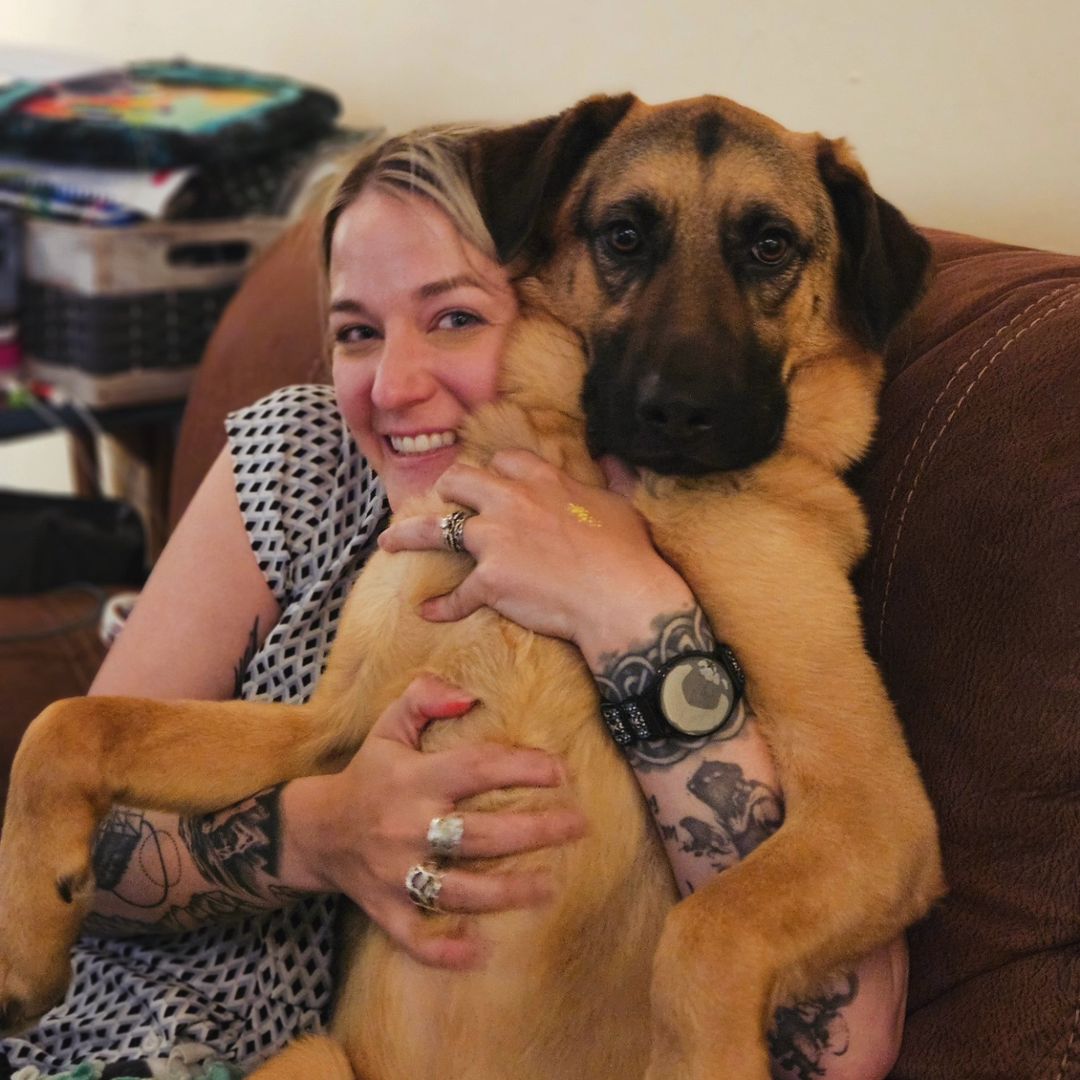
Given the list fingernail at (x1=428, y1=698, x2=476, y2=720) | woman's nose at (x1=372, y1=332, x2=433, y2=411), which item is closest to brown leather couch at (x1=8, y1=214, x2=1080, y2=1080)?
fingernail at (x1=428, y1=698, x2=476, y2=720)

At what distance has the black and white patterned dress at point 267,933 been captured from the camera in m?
1.38

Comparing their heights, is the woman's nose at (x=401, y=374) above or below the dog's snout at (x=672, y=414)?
below

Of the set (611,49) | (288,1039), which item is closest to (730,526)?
(288,1039)

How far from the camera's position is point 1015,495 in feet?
3.81

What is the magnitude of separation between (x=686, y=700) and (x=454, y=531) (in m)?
0.34

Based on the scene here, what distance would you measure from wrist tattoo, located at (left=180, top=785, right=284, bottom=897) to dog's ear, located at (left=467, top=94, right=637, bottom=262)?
2.37 feet

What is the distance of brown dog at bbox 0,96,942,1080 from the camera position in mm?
1111

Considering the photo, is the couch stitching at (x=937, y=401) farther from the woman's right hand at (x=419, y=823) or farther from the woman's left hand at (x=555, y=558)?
the woman's right hand at (x=419, y=823)

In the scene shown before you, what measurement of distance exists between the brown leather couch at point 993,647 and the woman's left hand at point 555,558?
0.26 metres

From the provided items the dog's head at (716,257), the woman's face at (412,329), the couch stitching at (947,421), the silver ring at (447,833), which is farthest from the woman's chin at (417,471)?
the couch stitching at (947,421)

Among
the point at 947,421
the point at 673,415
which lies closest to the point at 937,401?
the point at 947,421

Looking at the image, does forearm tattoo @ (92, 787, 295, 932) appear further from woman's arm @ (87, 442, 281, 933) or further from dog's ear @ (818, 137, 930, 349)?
dog's ear @ (818, 137, 930, 349)

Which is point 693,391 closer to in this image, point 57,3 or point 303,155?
point 303,155

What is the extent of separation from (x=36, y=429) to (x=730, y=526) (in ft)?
8.36
